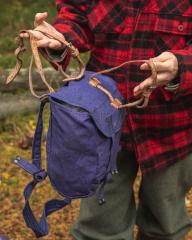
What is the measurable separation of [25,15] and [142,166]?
4.01m

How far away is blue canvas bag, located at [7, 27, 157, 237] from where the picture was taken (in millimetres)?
1915

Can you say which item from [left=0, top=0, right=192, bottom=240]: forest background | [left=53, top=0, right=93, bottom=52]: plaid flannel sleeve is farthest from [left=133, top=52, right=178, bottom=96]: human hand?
Result: [left=0, top=0, right=192, bottom=240]: forest background

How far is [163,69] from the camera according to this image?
194 centimetres

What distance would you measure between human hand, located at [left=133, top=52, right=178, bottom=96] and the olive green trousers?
630 millimetres

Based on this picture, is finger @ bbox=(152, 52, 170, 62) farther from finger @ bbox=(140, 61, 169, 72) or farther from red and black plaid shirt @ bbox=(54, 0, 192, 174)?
red and black plaid shirt @ bbox=(54, 0, 192, 174)

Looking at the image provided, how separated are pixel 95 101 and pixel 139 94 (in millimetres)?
199

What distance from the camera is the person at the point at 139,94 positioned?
223cm

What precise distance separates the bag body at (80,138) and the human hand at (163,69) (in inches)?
6.0

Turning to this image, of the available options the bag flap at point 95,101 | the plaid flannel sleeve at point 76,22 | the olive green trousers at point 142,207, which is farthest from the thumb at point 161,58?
the olive green trousers at point 142,207

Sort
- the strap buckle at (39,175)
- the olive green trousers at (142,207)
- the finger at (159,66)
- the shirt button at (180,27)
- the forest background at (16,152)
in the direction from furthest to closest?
the forest background at (16,152) < the olive green trousers at (142,207) < the shirt button at (180,27) < the strap buckle at (39,175) < the finger at (159,66)

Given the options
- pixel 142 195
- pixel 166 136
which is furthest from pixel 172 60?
pixel 142 195

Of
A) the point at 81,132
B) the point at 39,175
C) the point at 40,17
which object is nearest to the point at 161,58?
the point at 81,132

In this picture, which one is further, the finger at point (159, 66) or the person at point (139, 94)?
the person at point (139, 94)

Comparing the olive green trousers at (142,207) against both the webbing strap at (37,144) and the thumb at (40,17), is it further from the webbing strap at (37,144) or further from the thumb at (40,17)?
the thumb at (40,17)
